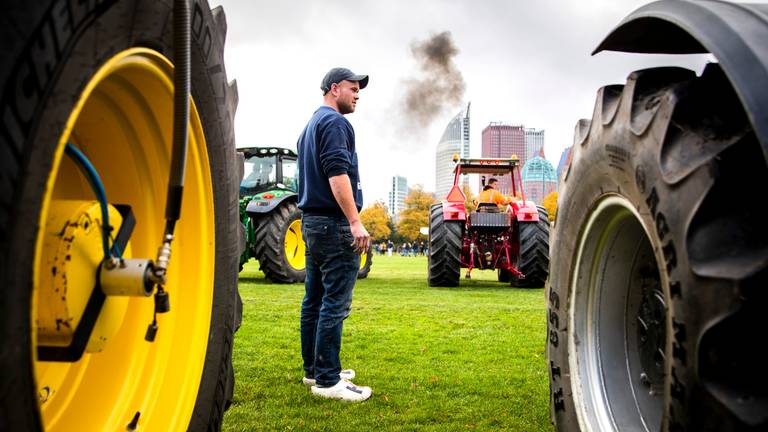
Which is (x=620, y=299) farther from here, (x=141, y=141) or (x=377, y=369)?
(x=377, y=369)

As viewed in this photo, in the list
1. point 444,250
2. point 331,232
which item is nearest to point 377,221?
point 444,250

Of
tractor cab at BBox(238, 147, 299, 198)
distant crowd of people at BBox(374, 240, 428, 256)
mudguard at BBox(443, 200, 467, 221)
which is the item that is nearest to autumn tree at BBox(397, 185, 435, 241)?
distant crowd of people at BBox(374, 240, 428, 256)

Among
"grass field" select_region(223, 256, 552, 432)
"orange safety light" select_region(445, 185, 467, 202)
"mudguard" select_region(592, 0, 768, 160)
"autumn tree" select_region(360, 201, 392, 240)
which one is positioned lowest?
"grass field" select_region(223, 256, 552, 432)

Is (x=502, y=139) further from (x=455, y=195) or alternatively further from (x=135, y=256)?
(x=135, y=256)

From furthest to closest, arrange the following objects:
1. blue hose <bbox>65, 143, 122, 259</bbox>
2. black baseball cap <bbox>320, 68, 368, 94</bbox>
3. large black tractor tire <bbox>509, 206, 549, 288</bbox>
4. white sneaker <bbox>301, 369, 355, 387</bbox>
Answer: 1. large black tractor tire <bbox>509, 206, 549, 288</bbox>
2. black baseball cap <bbox>320, 68, 368, 94</bbox>
3. white sneaker <bbox>301, 369, 355, 387</bbox>
4. blue hose <bbox>65, 143, 122, 259</bbox>

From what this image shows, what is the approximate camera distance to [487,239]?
33.8 ft

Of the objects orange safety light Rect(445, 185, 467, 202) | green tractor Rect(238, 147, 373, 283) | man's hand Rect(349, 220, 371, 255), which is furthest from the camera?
orange safety light Rect(445, 185, 467, 202)

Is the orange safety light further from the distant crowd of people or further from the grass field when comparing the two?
the distant crowd of people

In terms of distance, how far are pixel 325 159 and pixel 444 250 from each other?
644 cm

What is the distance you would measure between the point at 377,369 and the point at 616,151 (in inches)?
103

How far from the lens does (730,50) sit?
122cm

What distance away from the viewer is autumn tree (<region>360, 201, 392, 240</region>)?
63.9 metres

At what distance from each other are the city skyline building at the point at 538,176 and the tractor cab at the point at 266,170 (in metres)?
59.7

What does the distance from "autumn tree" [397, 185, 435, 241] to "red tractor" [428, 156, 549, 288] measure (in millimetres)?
47084
